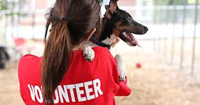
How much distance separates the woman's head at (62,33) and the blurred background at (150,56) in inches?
10.7

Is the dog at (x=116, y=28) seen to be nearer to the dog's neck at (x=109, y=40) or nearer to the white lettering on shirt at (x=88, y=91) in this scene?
the dog's neck at (x=109, y=40)

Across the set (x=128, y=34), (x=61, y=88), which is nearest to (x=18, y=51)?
(x=128, y=34)

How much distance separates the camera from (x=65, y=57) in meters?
1.37

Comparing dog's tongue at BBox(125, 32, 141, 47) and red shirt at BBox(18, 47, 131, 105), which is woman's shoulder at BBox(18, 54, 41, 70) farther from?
dog's tongue at BBox(125, 32, 141, 47)

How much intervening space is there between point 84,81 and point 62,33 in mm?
223

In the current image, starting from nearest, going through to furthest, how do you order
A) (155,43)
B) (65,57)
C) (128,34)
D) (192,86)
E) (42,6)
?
(65,57), (128,34), (192,86), (155,43), (42,6)

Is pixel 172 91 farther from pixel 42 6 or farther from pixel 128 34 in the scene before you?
pixel 42 6

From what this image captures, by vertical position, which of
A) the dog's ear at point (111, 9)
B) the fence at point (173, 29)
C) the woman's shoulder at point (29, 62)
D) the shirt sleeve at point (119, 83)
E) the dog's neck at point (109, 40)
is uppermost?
the dog's ear at point (111, 9)

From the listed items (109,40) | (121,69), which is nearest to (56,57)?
(121,69)

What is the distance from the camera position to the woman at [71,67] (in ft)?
4.53

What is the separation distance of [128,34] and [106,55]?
2.14 feet

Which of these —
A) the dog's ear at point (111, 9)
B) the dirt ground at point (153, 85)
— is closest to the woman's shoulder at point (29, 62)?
the dog's ear at point (111, 9)

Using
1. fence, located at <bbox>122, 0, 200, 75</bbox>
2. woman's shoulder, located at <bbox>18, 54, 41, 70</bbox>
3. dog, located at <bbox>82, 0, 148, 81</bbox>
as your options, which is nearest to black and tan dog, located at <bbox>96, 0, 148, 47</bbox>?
dog, located at <bbox>82, 0, 148, 81</bbox>

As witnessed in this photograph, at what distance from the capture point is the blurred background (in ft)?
14.3
